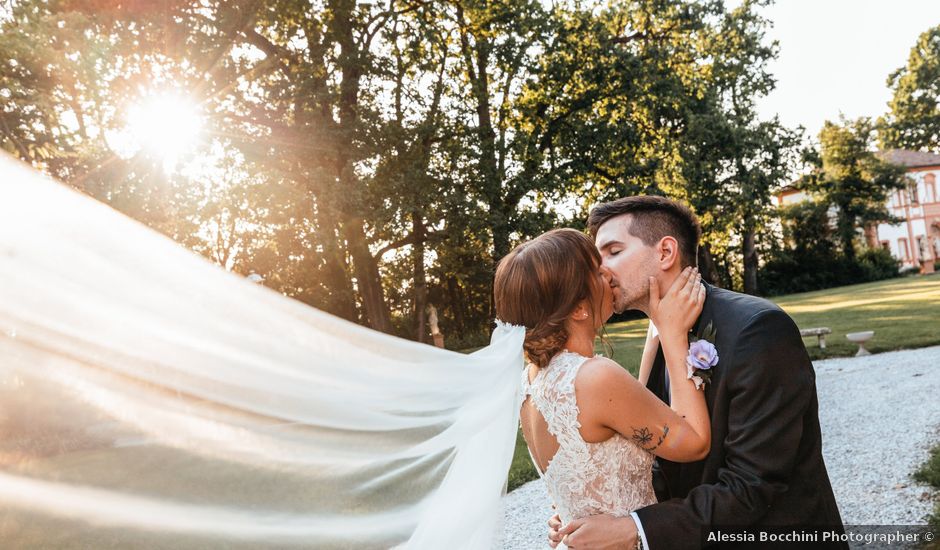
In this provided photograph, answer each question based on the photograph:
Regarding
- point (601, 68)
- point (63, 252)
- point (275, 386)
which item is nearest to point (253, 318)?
point (275, 386)

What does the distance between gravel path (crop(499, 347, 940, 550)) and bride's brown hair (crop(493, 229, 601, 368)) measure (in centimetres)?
293

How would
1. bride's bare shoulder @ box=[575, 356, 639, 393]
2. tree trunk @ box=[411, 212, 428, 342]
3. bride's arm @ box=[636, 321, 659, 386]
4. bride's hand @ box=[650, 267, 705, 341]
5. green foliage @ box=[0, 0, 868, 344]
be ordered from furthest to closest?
1. tree trunk @ box=[411, 212, 428, 342]
2. green foliage @ box=[0, 0, 868, 344]
3. bride's arm @ box=[636, 321, 659, 386]
4. bride's hand @ box=[650, 267, 705, 341]
5. bride's bare shoulder @ box=[575, 356, 639, 393]

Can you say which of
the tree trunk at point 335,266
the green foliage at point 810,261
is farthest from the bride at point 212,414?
the green foliage at point 810,261

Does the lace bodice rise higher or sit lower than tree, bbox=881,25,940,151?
lower

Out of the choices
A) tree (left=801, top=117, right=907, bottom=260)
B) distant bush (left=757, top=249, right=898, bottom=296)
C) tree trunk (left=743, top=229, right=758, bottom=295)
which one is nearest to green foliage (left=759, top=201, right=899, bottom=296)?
distant bush (left=757, top=249, right=898, bottom=296)

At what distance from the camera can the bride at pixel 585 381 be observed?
252 cm

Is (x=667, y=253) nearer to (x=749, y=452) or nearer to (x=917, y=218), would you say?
(x=749, y=452)

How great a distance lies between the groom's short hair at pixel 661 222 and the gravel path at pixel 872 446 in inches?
123

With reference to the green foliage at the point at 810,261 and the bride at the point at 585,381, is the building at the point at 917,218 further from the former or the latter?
the bride at the point at 585,381

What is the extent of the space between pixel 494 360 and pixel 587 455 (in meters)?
1.52

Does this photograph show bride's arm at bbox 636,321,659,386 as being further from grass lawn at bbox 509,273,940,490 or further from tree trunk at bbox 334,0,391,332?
tree trunk at bbox 334,0,391,332

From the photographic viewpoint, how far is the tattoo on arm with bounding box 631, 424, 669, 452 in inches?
96.7

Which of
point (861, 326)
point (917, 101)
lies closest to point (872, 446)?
point (861, 326)

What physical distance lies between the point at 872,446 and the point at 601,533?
683 cm
